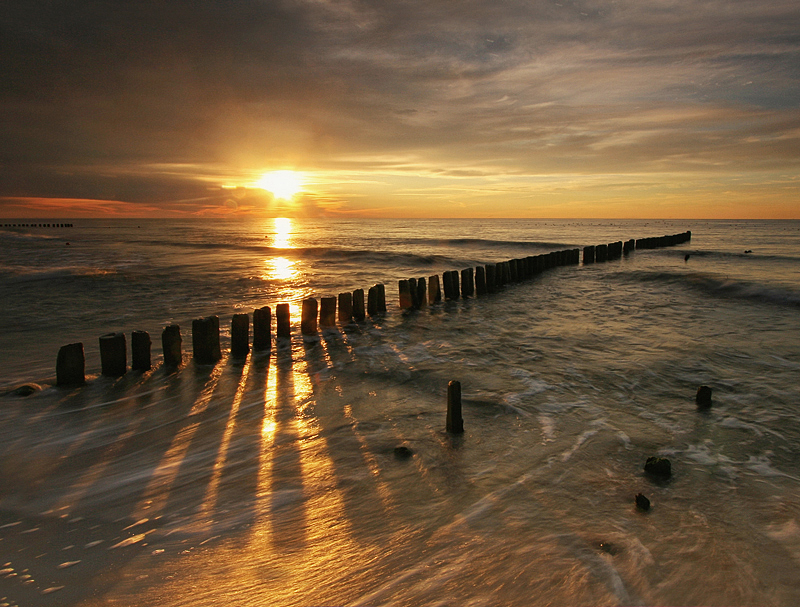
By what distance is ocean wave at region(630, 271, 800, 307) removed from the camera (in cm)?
1517

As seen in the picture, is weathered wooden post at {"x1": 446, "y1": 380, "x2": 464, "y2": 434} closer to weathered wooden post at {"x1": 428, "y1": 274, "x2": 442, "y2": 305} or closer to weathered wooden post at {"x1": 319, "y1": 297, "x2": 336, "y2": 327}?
weathered wooden post at {"x1": 319, "y1": 297, "x2": 336, "y2": 327}

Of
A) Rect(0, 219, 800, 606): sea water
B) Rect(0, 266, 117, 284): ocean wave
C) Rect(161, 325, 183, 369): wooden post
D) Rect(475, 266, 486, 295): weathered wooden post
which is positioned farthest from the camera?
Rect(0, 266, 117, 284): ocean wave

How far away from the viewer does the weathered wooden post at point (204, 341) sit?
7883 mm

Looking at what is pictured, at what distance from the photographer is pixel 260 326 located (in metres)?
8.78

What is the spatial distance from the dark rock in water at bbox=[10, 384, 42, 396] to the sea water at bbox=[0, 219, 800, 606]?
0.07 meters

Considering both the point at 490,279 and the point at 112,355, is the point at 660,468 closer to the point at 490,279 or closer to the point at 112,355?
the point at 112,355

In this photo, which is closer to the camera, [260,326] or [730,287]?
[260,326]

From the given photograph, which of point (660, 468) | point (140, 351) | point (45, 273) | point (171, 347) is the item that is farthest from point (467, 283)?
point (45, 273)

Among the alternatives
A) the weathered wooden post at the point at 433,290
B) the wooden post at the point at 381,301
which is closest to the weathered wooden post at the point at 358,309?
the wooden post at the point at 381,301

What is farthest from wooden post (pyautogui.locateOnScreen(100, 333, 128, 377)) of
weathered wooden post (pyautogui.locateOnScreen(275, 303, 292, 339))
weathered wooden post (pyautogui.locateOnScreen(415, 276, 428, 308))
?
weathered wooden post (pyautogui.locateOnScreen(415, 276, 428, 308))

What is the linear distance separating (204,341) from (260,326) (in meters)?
1.12

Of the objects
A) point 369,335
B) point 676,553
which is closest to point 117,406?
point 369,335

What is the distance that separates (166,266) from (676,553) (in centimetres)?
2801

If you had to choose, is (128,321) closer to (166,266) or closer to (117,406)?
(117,406)
